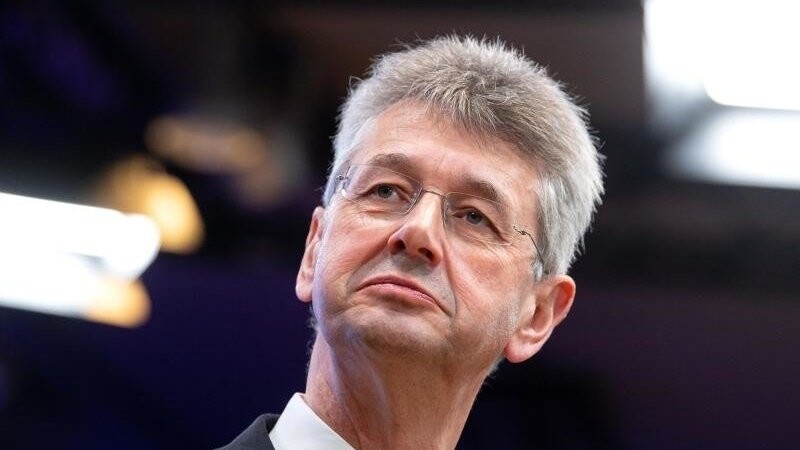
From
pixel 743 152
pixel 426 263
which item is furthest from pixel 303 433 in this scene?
pixel 743 152

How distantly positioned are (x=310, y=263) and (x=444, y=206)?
1.17 feet

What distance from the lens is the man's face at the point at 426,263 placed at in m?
2.08

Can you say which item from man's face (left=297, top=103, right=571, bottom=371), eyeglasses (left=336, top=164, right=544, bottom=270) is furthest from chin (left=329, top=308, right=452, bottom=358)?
eyeglasses (left=336, top=164, right=544, bottom=270)

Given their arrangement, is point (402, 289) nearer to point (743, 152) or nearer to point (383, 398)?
point (383, 398)

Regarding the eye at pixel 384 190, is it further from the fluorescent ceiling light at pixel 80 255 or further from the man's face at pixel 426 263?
the fluorescent ceiling light at pixel 80 255

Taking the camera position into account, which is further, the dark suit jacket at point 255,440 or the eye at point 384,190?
the eye at point 384,190

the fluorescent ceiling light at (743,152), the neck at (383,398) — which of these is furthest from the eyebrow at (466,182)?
the fluorescent ceiling light at (743,152)

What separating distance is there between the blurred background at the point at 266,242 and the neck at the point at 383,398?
238 centimetres

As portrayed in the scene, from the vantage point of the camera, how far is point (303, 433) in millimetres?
2178

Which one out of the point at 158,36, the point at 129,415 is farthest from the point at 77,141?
the point at 129,415

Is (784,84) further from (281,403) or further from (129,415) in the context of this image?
(129,415)

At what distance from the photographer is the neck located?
2.14 meters

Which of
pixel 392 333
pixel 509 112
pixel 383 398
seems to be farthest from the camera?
pixel 509 112

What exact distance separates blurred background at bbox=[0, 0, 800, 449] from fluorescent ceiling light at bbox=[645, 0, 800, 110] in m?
0.14
